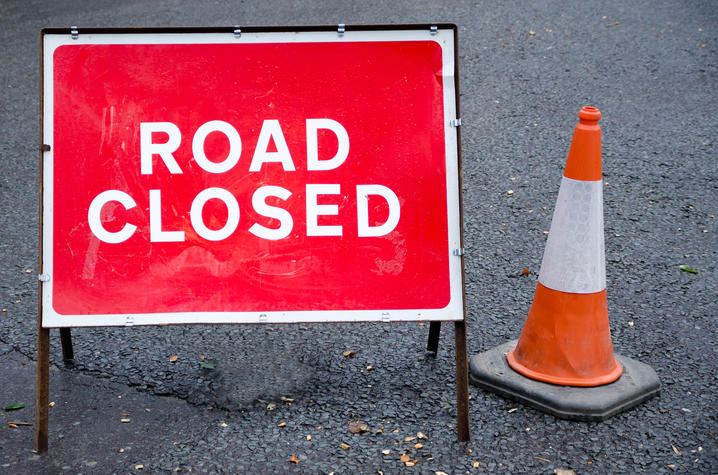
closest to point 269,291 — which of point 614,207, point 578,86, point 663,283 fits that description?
point 663,283

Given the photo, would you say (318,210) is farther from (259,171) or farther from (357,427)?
(357,427)

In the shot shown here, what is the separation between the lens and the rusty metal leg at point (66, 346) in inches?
161

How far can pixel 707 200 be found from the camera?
615 centimetres

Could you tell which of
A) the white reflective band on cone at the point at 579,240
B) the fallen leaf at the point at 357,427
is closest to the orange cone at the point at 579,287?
the white reflective band on cone at the point at 579,240

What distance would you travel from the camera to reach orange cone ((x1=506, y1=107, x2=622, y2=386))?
387 cm

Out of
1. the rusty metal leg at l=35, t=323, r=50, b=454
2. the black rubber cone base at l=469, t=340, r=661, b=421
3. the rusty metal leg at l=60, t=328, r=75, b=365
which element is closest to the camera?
the rusty metal leg at l=35, t=323, r=50, b=454

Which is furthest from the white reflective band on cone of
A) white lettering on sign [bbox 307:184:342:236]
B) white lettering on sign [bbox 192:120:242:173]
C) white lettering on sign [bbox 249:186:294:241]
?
white lettering on sign [bbox 192:120:242:173]

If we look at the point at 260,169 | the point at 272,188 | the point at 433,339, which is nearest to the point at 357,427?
the point at 433,339

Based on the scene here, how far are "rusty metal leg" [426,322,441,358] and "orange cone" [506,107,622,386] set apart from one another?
501mm

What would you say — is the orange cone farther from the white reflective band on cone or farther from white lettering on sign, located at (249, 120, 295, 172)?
white lettering on sign, located at (249, 120, 295, 172)

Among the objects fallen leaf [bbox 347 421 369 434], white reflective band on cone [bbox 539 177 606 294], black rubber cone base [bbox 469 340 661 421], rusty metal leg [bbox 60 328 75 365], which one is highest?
white reflective band on cone [bbox 539 177 606 294]

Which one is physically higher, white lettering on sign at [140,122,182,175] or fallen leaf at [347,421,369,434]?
white lettering on sign at [140,122,182,175]

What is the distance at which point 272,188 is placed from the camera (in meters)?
3.61

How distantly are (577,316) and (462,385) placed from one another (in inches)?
30.4
